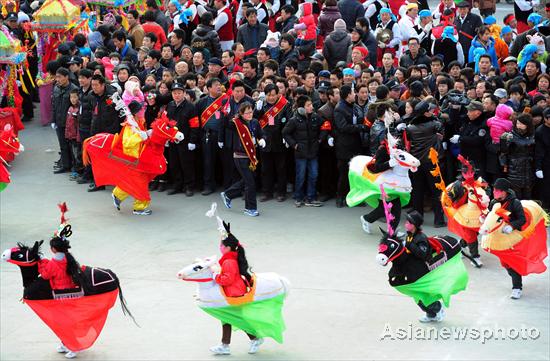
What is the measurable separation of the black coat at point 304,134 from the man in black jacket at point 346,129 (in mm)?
254

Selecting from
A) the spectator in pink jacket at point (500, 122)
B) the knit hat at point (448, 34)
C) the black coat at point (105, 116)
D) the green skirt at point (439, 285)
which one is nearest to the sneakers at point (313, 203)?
the spectator in pink jacket at point (500, 122)

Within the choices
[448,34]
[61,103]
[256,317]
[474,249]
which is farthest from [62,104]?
[256,317]

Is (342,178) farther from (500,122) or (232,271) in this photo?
(232,271)

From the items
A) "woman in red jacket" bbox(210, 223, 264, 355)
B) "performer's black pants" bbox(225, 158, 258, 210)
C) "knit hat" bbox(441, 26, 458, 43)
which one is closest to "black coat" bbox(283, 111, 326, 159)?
"performer's black pants" bbox(225, 158, 258, 210)

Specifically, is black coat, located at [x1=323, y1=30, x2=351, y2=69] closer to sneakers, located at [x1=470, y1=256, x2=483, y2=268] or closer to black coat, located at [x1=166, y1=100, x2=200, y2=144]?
black coat, located at [x1=166, y1=100, x2=200, y2=144]

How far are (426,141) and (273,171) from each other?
94.6 inches

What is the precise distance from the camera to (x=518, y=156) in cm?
1386

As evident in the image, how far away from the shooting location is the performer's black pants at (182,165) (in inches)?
609

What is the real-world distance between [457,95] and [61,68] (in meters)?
5.84

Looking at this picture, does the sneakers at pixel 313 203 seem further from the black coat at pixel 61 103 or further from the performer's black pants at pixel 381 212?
the black coat at pixel 61 103

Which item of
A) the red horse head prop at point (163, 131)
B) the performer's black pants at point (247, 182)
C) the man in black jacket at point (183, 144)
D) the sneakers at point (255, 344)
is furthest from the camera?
the man in black jacket at point (183, 144)

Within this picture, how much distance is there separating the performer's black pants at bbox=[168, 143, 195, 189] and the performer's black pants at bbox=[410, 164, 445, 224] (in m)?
3.17

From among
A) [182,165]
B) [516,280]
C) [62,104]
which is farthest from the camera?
[62,104]

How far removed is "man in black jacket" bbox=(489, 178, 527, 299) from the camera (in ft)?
38.1
